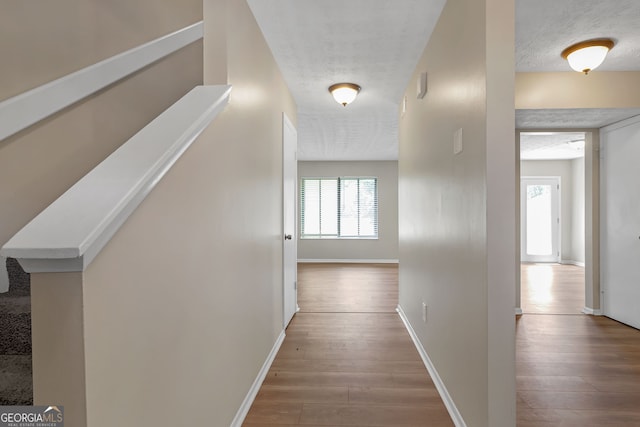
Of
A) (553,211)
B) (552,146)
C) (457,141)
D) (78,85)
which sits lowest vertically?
(553,211)

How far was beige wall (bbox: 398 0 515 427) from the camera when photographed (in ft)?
4.94

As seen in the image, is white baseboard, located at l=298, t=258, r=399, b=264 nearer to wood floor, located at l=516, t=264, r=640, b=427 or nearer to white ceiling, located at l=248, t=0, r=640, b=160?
wood floor, located at l=516, t=264, r=640, b=427

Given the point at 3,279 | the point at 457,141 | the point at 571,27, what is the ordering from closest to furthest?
the point at 3,279 < the point at 457,141 < the point at 571,27

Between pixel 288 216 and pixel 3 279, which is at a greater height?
pixel 288 216

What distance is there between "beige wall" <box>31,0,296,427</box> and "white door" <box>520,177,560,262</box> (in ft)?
24.6

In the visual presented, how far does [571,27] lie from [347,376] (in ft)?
9.69

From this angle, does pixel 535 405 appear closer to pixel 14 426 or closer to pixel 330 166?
pixel 14 426

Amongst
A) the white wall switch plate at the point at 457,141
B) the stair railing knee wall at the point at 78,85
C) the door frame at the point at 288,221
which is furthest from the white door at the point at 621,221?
the stair railing knee wall at the point at 78,85

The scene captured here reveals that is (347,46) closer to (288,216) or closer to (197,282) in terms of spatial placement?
(288,216)

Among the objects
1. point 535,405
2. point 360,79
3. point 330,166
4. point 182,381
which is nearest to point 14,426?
point 182,381

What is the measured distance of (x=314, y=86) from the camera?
350 cm

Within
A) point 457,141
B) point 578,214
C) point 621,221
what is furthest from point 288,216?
point 578,214

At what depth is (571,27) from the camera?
2.40 m

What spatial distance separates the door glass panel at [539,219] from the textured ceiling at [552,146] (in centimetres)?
84
